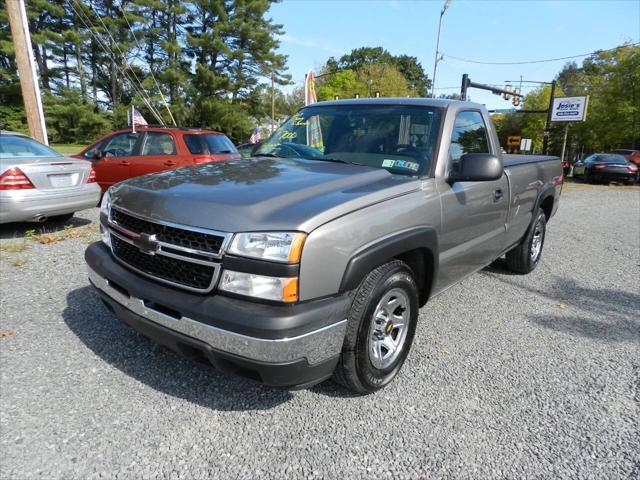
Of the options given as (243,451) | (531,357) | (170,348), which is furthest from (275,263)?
(531,357)

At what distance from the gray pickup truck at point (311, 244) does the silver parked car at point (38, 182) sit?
139 inches

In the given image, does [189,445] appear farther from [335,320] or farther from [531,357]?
[531,357]

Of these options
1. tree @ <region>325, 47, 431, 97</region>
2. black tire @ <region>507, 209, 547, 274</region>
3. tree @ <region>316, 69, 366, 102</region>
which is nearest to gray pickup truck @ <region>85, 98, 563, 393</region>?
black tire @ <region>507, 209, 547, 274</region>

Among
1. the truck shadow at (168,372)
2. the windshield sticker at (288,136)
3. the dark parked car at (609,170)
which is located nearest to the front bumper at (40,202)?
the truck shadow at (168,372)

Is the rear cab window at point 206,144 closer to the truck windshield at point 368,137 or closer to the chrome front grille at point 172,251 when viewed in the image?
the truck windshield at point 368,137

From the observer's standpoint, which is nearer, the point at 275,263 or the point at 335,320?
the point at 275,263

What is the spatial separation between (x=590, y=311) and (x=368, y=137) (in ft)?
9.54

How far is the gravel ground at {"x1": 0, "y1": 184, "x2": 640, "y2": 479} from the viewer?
2111 mm

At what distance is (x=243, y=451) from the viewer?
2174 millimetres

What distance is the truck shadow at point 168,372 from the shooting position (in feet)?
8.45

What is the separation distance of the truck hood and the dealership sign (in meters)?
27.1

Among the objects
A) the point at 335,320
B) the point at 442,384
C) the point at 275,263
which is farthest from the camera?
the point at 442,384

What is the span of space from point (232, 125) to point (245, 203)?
121ft

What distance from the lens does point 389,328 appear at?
270 cm
